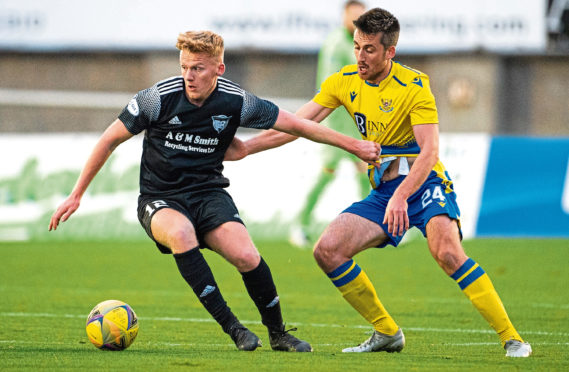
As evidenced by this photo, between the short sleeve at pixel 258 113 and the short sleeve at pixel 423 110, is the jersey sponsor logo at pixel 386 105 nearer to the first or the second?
the short sleeve at pixel 423 110

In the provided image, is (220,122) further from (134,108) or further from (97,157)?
(97,157)

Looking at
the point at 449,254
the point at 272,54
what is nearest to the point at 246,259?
the point at 449,254

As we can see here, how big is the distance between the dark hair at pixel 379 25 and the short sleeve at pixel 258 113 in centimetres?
68

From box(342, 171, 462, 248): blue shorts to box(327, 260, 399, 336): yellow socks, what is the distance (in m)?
0.25

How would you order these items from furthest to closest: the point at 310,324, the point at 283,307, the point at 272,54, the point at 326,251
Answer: the point at 272,54, the point at 283,307, the point at 310,324, the point at 326,251

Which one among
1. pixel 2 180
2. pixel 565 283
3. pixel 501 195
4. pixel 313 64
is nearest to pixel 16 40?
pixel 313 64

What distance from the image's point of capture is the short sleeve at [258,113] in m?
6.16

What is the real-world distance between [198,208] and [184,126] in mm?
483

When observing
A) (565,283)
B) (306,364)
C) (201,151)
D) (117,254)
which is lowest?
(117,254)

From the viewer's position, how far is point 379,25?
604 cm

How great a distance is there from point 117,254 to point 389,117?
279 inches

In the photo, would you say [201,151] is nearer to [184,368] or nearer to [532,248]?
[184,368]

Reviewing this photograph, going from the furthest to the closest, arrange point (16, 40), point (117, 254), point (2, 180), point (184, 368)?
point (16, 40)
point (2, 180)
point (117, 254)
point (184, 368)

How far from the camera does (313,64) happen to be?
22.1 metres
